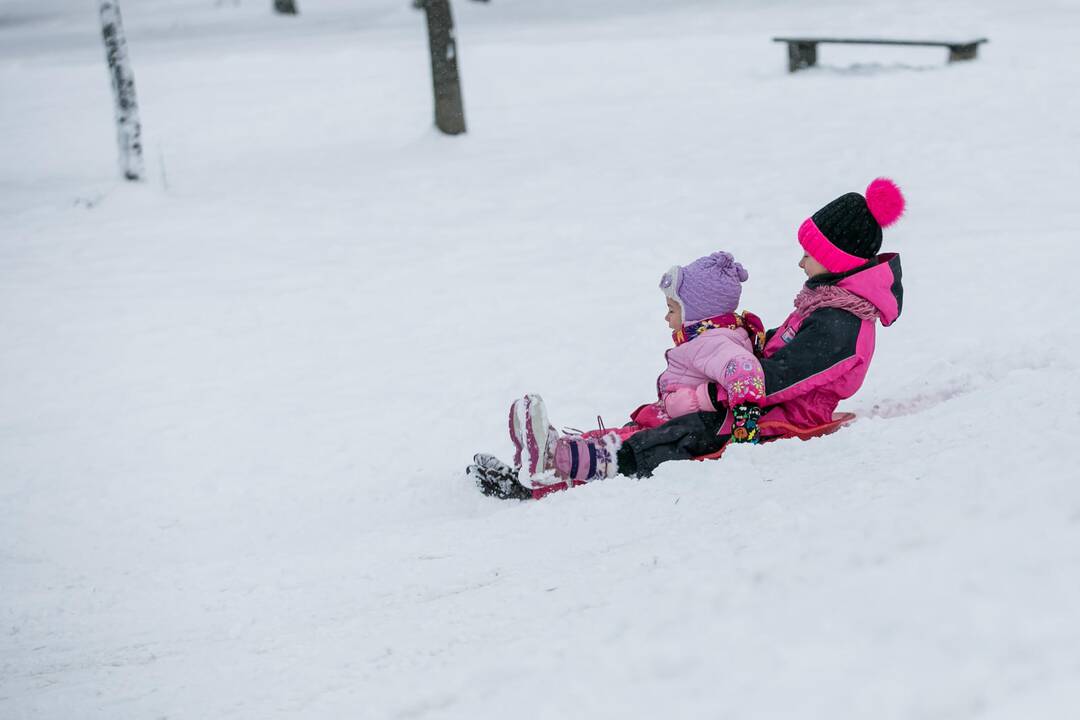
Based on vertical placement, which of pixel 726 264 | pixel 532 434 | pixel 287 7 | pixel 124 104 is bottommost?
pixel 532 434

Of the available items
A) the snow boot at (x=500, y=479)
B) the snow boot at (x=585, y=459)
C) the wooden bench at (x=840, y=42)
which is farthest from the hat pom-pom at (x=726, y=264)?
the wooden bench at (x=840, y=42)

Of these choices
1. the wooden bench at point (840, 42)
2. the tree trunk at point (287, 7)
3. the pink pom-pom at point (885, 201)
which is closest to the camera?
the pink pom-pom at point (885, 201)

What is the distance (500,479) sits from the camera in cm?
450

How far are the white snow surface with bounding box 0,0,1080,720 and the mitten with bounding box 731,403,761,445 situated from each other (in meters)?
0.09

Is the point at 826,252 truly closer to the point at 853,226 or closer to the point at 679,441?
the point at 853,226

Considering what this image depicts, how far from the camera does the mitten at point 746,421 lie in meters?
4.12

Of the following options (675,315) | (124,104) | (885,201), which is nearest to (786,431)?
(675,315)

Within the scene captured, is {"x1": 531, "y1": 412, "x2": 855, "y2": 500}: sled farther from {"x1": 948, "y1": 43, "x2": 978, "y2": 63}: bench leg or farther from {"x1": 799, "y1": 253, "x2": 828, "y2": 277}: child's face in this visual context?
{"x1": 948, "y1": 43, "x2": 978, "y2": 63}: bench leg

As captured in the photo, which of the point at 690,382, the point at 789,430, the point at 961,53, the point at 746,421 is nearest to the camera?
the point at 746,421

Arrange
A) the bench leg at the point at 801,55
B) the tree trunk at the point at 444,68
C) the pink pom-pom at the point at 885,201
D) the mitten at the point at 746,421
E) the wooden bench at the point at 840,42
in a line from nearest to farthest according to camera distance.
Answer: the pink pom-pom at the point at 885,201 < the mitten at the point at 746,421 < the tree trunk at the point at 444,68 < the wooden bench at the point at 840,42 < the bench leg at the point at 801,55

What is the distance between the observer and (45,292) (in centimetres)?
734

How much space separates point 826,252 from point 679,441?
102cm

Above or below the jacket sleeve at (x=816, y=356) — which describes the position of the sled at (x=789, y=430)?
below

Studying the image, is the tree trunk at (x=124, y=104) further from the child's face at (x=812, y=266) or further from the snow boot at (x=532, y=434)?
the child's face at (x=812, y=266)
